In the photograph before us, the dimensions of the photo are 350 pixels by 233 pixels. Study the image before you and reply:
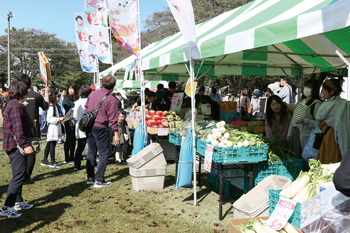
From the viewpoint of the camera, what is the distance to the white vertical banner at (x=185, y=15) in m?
4.29

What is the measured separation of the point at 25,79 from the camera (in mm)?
4891

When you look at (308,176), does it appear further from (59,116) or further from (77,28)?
(77,28)

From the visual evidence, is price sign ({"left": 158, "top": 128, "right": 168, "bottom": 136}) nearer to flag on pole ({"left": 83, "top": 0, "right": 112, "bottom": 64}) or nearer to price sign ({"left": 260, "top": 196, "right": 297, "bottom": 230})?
price sign ({"left": 260, "top": 196, "right": 297, "bottom": 230})

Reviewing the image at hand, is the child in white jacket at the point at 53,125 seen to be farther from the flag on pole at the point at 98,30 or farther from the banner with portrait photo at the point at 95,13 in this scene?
the banner with portrait photo at the point at 95,13

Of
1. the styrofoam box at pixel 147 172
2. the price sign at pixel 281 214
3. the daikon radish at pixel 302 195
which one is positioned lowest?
the styrofoam box at pixel 147 172

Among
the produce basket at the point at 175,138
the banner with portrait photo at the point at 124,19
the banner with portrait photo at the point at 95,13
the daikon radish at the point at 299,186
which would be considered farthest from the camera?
the banner with portrait photo at the point at 95,13

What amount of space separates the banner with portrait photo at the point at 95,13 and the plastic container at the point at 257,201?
9.72m

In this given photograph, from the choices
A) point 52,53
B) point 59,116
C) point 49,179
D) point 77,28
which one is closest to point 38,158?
point 59,116

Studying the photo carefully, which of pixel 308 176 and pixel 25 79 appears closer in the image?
pixel 308 176

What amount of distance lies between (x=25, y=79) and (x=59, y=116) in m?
2.67

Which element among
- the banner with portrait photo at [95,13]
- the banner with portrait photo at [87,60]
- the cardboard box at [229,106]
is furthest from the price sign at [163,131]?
the banner with portrait photo at [87,60]

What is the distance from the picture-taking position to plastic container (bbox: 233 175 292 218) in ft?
12.0

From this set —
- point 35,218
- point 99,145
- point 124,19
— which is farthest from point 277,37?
point 124,19

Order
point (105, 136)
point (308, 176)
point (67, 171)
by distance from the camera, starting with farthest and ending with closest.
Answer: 1. point (67, 171)
2. point (105, 136)
3. point (308, 176)
